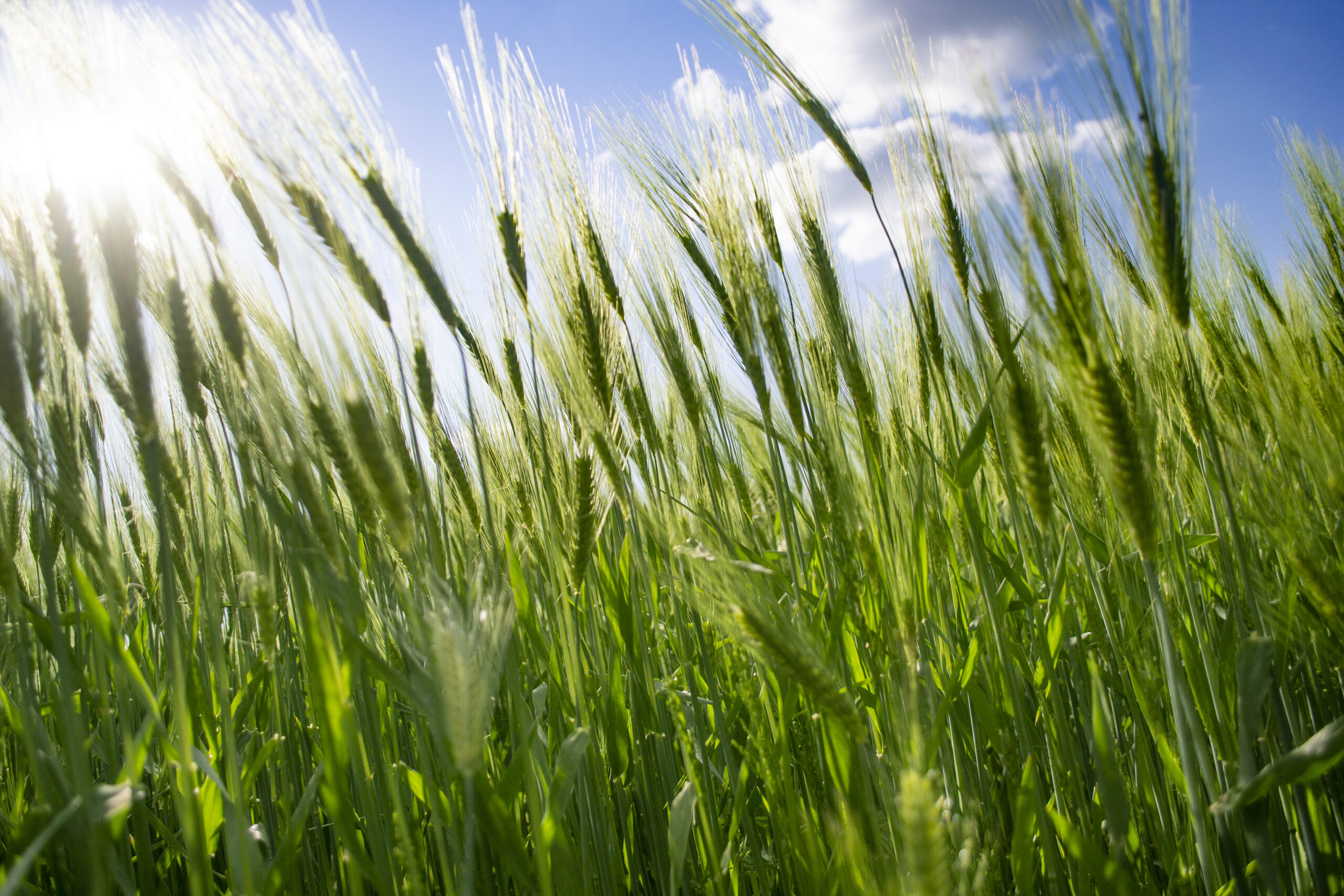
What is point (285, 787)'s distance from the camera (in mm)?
1172

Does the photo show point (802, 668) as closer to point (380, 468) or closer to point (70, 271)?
point (380, 468)

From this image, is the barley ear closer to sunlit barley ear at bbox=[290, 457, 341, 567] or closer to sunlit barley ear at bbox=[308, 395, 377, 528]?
sunlit barley ear at bbox=[308, 395, 377, 528]

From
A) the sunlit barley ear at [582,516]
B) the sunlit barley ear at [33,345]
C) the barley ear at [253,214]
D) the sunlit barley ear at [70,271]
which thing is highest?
the barley ear at [253,214]

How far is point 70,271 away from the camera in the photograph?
99 cm

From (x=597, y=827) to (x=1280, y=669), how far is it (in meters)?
1.13

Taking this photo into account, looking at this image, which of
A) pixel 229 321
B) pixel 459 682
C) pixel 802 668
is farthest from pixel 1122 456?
pixel 229 321

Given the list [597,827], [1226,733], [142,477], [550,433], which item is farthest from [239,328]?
[1226,733]

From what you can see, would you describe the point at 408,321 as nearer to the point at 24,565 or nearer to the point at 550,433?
the point at 550,433

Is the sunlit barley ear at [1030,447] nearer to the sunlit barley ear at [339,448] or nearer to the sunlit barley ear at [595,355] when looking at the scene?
the sunlit barley ear at [595,355]

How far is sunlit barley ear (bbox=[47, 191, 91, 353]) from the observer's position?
99cm

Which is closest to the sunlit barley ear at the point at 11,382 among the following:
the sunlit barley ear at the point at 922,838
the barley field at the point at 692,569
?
the barley field at the point at 692,569

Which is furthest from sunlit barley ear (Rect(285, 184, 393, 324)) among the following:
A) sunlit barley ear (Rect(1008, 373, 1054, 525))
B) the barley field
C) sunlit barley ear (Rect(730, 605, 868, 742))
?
sunlit barley ear (Rect(1008, 373, 1054, 525))

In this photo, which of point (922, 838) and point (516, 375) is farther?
point (516, 375)

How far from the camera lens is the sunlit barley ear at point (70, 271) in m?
0.99
